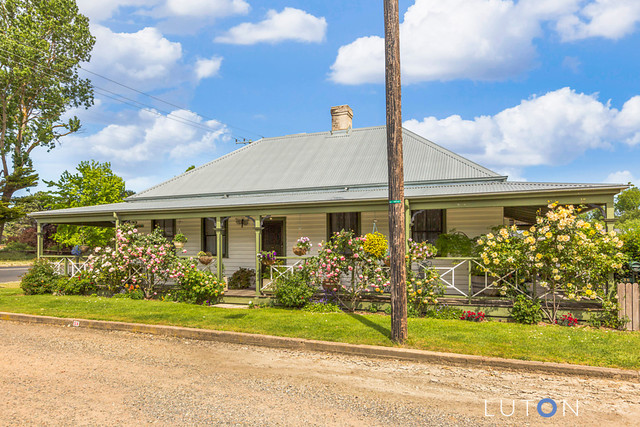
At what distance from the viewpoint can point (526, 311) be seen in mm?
9055

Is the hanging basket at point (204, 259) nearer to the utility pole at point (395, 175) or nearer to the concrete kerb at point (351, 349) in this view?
the concrete kerb at point (351, 349)

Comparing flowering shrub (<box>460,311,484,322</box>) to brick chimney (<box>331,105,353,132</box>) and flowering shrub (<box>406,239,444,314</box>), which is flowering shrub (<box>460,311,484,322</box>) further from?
brick chimney (<box>331,105,353,132</box>)

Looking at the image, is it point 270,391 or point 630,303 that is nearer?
point 270,391

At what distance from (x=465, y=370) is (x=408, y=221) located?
463cm

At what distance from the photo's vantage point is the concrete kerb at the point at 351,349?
6.03 metres

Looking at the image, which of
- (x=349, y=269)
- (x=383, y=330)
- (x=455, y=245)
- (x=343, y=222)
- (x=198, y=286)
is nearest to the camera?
(x=383, y=330)

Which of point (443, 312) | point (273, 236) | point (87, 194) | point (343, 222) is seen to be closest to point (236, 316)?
point (443, 312)

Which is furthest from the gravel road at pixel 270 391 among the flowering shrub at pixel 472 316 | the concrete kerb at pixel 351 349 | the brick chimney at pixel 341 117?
the brick chimney at pixel 341 117

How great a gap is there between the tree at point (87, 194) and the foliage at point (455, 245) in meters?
16.5

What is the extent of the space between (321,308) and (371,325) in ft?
6.93

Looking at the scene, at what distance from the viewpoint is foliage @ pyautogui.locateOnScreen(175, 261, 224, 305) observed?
475 inches

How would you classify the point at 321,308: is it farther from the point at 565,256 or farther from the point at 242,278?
the point at 565,256

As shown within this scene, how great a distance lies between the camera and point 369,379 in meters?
5.91

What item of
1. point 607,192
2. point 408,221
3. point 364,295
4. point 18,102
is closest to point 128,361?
point 364,295
